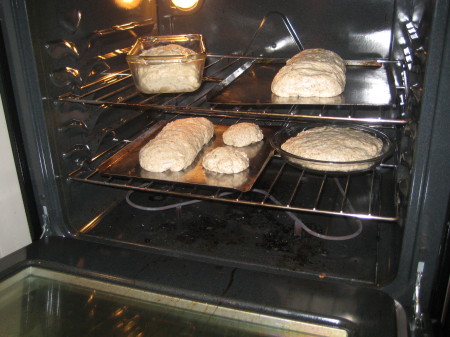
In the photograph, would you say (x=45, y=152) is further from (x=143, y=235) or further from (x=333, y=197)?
(x=333, y=197)

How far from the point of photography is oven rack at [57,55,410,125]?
4.61 ft

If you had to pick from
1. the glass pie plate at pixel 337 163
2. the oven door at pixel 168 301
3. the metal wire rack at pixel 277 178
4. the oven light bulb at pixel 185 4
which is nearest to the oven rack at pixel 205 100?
the metal wire rack at pixel 277 178

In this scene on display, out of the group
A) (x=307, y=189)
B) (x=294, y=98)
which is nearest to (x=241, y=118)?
(x=307, y=189)

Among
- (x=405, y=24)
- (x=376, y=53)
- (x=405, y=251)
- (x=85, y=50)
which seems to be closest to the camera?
(x=405, y=251)

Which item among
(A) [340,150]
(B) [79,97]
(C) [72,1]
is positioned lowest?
(A) [340,150]

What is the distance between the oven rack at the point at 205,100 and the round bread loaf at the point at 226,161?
15cm

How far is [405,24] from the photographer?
5.22ft

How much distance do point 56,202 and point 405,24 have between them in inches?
57.1

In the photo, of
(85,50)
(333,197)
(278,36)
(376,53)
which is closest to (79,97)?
(85,50)

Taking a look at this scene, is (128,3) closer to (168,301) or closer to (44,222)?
(44,222)

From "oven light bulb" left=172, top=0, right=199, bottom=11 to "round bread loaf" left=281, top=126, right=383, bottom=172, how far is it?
2.45 ft

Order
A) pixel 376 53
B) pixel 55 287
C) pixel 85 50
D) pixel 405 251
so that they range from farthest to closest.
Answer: pixel 376 53
pixel 85 50
pixel 55 287
pixel 405 251

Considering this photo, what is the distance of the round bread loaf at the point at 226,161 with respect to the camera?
1.58 meters

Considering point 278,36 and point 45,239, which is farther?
point 278,36
